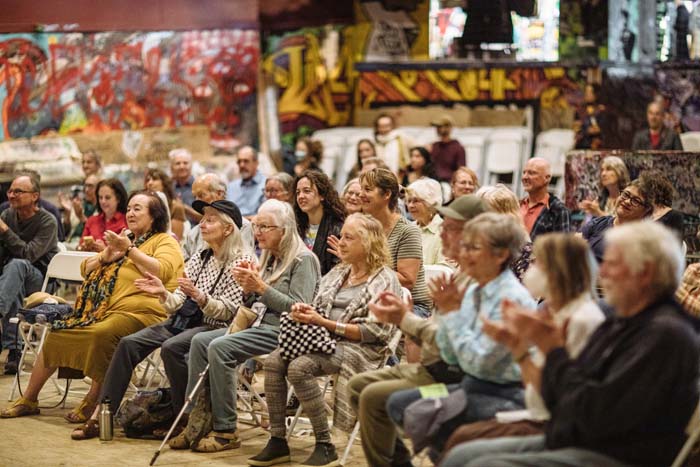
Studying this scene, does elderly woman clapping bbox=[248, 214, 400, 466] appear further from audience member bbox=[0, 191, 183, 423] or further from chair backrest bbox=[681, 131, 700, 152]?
chair backrest bbox=[681, 131, 700, 152]

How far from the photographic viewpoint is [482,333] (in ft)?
14.7

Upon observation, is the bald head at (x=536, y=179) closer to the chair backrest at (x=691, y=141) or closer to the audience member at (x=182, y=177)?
the audience member at (x=182, y=177)

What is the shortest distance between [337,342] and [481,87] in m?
10.9

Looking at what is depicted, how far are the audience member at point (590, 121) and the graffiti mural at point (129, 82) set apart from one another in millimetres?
4447

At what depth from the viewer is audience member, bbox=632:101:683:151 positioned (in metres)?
11.9

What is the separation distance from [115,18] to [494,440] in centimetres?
1083

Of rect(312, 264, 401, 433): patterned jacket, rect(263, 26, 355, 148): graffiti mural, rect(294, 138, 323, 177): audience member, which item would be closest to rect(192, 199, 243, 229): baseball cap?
rect(312, 264, 401, 433): patterned jacket

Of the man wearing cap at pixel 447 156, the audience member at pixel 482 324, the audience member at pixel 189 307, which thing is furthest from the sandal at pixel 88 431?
the man wearing cap at pixel 447 156

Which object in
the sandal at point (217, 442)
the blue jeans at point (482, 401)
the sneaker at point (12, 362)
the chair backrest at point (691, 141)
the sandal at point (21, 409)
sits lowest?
the sneaker at point (12, 362)

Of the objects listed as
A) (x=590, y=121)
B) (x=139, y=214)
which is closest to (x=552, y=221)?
(x=139, y=214)

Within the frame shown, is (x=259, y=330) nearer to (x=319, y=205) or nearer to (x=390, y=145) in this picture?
(x=319, y=205)

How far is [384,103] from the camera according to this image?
1681 cm

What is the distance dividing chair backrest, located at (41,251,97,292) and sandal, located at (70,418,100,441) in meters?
→ 1.29

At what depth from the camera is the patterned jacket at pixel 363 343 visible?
18.6 ft
